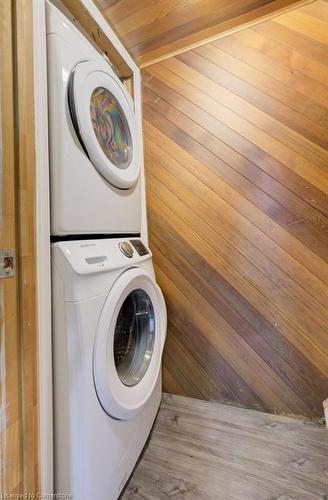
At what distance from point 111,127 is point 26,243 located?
68cm

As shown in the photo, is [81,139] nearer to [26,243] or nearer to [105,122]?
[105,122]

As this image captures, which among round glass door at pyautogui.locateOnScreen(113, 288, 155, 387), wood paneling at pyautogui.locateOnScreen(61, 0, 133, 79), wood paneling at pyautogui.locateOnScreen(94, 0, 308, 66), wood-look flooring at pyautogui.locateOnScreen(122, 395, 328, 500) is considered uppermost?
wood paneling at pyautogui.locateOnScreen(94, 0, 308, 66)

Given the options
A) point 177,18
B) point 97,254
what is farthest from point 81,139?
point 177,18

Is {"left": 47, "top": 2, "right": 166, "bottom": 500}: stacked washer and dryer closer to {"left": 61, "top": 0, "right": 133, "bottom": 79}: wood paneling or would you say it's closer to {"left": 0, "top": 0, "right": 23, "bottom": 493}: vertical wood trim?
{"left": 0, "top": 0, "right": 23, "bottom": 493}: vertical wood trim

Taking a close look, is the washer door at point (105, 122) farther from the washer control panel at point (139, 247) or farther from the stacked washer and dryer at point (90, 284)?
the washer control panel at point (139, 247)

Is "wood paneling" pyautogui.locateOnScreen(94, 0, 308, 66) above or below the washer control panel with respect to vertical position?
above

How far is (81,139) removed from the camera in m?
0.84

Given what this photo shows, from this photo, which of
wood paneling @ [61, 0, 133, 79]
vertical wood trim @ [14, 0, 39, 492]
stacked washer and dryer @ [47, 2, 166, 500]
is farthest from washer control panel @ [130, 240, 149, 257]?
wood paneling @ [61, 0, 133, 79]

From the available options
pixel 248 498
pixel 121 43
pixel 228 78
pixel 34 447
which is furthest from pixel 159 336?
pixel 121 43

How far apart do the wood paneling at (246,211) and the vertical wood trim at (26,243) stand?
2.85 ft

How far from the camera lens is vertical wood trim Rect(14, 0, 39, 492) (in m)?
0.66

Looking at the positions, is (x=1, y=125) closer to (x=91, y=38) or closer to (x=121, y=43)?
(x=91, y=38)

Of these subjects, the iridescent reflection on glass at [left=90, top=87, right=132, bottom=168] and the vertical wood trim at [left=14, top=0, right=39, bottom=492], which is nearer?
the vertical wood trim at [left=14, top=0, right=39, bottom=492]

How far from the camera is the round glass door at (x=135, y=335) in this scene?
1023 mm
